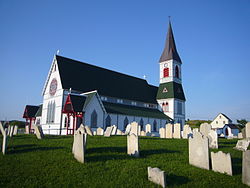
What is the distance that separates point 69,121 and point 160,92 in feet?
82.9

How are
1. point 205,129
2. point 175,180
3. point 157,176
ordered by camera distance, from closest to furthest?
1. point 157,176
2. point 175,180
3. point 205,129

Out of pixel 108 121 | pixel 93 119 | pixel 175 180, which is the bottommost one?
pixel 175 180

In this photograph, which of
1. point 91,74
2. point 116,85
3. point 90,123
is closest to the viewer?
point 90,123

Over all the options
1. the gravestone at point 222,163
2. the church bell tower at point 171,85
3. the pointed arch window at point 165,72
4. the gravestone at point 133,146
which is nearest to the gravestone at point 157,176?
the gravestone at point 222,163

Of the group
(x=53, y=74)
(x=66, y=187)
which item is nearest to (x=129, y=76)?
(x=53, y=74)

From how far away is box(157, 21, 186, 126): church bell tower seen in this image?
45550 millimetres

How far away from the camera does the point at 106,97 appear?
36438 mm

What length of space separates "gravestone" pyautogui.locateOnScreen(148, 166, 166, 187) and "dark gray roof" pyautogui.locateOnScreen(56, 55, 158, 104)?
25894 mm

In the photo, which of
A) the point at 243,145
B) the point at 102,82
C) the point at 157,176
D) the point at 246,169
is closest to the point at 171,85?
the point at 102,82

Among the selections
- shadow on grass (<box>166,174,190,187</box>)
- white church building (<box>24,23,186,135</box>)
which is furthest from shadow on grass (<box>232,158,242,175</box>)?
white church building (<box>24,23,186,135</box>)

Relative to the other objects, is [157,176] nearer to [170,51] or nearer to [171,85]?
[171,85]

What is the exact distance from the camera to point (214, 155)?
831 centimetres

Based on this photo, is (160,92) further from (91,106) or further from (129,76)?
(91,106)

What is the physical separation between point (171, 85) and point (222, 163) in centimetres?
4018
